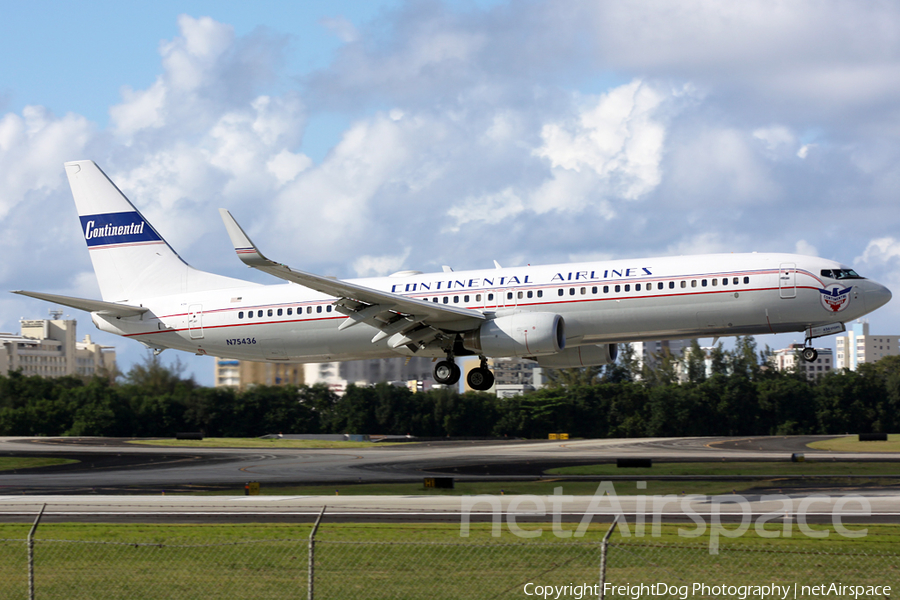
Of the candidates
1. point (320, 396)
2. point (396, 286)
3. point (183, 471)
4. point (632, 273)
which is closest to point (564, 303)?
point (632, 273)

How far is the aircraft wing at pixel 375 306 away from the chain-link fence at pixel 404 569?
1262cm

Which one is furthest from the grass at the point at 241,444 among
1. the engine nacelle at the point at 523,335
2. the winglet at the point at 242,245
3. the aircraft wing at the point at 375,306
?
the winglet at the point at 242,245

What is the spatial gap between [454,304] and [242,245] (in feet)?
31.8

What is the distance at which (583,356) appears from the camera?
40.4m

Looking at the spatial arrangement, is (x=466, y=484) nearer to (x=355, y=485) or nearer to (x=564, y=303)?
(x=355, y=485)

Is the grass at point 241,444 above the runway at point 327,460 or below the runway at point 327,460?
below

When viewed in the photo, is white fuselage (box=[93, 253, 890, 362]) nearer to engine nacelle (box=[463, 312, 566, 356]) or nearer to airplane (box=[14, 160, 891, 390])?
airplane (box=[14, 160, 891, 390])

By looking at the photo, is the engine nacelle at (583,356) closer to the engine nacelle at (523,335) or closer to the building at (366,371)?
the engine nacelle at (523,335)

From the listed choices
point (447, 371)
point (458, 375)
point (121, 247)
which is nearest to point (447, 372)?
point (447, 371)

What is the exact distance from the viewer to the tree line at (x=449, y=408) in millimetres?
81688

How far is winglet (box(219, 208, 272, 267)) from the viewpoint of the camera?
31.1 meters

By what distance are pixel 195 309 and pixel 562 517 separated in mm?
22853

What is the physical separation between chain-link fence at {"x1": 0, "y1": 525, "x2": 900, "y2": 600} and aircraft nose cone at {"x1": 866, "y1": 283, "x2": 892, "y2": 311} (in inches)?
677

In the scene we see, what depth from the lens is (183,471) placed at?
1825 inches
